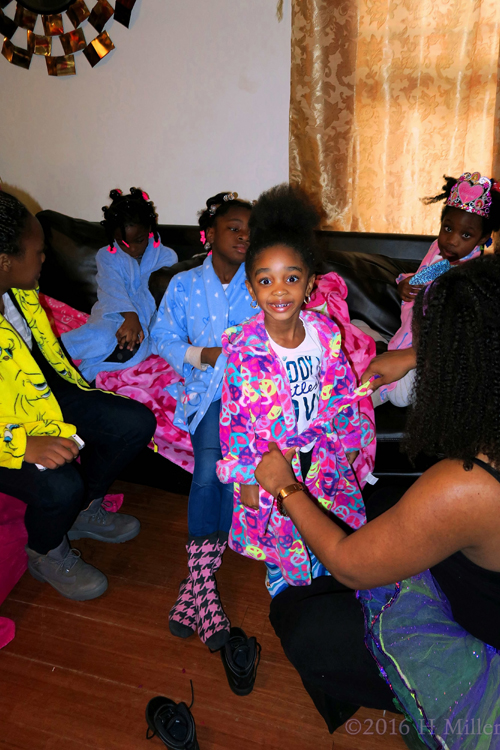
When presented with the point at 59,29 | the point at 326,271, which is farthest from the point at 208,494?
the point at 59,29

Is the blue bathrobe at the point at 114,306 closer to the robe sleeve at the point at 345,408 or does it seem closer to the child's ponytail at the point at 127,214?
the child's ponytail at the point at 127,214

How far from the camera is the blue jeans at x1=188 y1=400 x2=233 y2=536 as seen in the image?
1.46 m

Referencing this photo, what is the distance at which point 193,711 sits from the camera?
4.07 ft

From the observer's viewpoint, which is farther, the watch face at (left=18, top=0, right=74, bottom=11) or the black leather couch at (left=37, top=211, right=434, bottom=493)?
the watch face at (left=18, top=0, right=74, bottom=11)

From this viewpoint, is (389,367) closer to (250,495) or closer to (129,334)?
(250,495)

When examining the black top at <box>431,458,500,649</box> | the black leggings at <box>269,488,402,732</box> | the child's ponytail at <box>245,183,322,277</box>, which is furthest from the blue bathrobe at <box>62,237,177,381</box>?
the black top at <box>431,458,500,649</box>

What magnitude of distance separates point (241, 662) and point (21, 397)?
97cm

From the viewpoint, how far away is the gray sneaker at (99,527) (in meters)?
1.79

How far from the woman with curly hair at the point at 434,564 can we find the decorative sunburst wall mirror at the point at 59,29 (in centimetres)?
270

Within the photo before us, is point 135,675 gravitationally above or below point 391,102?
below

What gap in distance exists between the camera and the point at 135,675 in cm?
132

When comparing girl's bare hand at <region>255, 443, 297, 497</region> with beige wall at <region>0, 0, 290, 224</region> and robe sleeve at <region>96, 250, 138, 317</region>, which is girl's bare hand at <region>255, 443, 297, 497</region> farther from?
beige wall at <region>0, 0, 290, 224</region>

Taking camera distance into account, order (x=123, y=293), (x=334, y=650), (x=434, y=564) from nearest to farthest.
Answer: (x=434, y=564) < (x=334, y=650) < (x=123, y=293)

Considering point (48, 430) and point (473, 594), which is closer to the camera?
point (473, 594)
